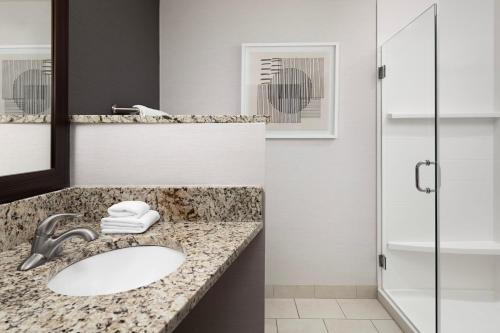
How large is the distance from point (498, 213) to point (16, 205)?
8.91 ft

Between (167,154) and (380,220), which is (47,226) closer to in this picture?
(167,154)

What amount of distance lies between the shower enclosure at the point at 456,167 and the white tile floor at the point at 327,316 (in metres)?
0.14

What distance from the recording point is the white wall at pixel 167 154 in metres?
1.44

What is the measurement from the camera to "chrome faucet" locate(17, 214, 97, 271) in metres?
0.88

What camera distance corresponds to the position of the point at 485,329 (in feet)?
6.48

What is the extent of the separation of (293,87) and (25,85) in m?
1.88

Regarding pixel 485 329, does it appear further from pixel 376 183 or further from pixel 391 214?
pixel 376 183

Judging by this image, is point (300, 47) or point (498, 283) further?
point (300, 47)

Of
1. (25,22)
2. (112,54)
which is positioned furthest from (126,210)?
(112,54)

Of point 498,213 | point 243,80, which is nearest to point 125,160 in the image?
point 243,80

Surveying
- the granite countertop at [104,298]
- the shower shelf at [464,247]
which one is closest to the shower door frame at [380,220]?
the shower shelf at [464,247]

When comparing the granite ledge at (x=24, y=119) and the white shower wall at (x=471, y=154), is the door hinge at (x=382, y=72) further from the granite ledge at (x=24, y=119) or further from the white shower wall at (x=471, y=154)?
the granite ledge at (x=24, y=119)

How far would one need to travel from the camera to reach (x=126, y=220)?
1.19m

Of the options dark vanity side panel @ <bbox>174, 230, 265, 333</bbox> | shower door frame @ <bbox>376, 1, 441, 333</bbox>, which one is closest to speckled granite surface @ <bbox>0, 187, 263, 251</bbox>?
dark vanity side panel @ <bbox>174, 230, 265, 333</bbox>
